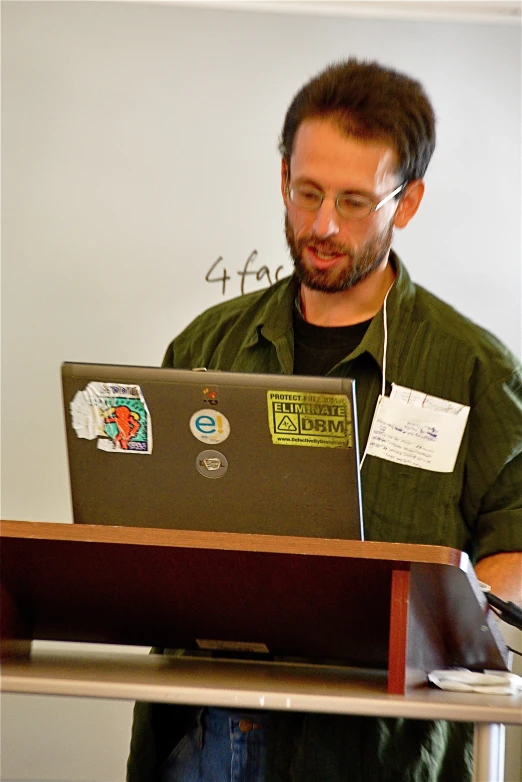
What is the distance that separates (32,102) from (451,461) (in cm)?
178

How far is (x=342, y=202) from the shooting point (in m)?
1.83

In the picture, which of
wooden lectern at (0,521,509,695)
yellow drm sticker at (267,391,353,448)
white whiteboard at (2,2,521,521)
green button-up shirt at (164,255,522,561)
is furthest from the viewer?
white whiteboard at (2,2,521,521)

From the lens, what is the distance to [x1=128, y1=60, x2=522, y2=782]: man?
4.79 feet

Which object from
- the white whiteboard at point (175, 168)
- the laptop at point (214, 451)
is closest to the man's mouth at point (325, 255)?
the laptop at point (214, 451)

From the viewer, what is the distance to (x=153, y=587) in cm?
110

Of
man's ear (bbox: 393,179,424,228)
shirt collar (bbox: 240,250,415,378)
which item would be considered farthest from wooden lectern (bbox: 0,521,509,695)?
man's ear (bbox: 393,179,424,228)

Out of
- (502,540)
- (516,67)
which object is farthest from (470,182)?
(502,540)

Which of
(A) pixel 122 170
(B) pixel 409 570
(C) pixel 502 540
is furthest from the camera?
(A) pixel 122 170

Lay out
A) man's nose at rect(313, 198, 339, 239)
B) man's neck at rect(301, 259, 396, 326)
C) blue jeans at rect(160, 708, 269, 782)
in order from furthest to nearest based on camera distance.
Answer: man's neck at rect(301, 259, 396, 326) → man's nose at rect(313, 198, 339, 239) → blue jeans at rect(160, 708, 269, 782)

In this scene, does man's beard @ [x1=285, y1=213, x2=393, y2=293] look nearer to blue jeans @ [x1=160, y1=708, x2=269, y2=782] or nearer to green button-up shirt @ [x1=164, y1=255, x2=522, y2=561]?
green button-up shirt @ [x1=164, y1=255, x2=522, y2=561]

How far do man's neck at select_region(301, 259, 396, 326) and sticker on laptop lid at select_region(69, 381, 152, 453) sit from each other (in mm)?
802

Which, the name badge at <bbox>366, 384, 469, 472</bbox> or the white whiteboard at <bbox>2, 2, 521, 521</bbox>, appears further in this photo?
the white whiteboard at <bbox>2, 2, 521, 521</bbox>

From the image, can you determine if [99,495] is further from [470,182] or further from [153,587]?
[470,182]

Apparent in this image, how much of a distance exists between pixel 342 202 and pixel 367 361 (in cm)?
31
